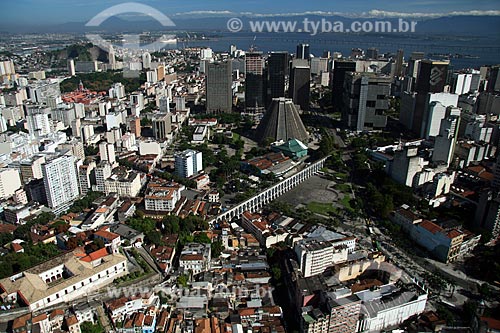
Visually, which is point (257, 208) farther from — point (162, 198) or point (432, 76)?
point (432, 76)

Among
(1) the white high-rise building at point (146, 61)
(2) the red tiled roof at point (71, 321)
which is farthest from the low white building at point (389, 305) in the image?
(1) the white high-rise building at point (146, 61)

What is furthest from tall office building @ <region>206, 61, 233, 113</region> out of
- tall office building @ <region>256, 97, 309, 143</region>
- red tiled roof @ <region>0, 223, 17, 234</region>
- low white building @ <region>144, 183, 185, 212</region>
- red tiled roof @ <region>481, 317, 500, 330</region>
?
red tiled roof @ <region>481, 317, 500, 330</region>

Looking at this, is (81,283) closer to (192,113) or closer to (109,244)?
(109,244)

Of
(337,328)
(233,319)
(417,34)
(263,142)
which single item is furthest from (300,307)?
(417,34)

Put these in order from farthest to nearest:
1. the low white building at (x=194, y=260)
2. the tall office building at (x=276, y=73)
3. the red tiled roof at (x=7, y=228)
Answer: the tall office building at (x=276, y=73)
the red tiled roof at (x=7, y=228)
the low white building at (x=194, y=260)

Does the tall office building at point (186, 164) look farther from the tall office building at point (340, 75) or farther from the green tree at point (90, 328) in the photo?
the tall office building at point (340, 75)

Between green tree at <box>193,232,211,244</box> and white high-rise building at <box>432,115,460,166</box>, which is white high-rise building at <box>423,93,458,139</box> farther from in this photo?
green tree at <box>193,232,211,244</box>

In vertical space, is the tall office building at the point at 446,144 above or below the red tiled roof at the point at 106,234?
above
